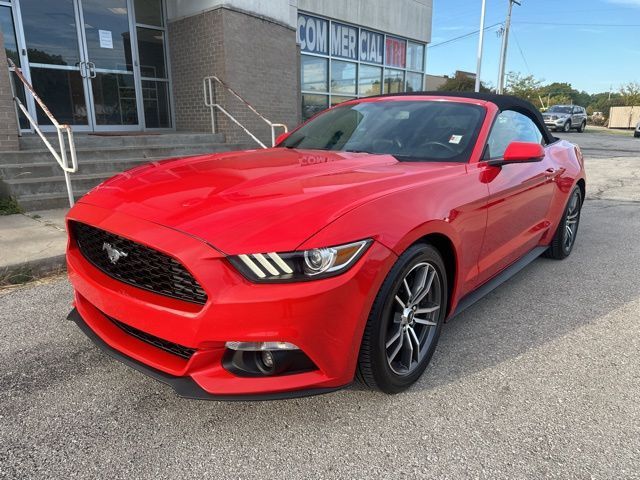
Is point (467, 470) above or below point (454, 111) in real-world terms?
below

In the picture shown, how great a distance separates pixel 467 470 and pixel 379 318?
691 mm

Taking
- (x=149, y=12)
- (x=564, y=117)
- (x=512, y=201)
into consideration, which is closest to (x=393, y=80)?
(x=149, y=12)

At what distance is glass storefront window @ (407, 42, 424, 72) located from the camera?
16.6 metres

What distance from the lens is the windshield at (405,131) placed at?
309 centimetres

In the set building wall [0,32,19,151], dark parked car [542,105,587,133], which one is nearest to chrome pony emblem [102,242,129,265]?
building wall [0,32,19,151]

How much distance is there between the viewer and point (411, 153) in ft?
10.2

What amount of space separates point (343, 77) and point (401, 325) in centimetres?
1284

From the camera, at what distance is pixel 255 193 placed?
2.19 m

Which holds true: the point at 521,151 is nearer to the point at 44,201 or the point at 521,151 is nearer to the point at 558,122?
the point at 44,201

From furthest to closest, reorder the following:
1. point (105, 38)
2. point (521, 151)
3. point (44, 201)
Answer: point (105, 38) → point (44, 201) → point (521, 151)

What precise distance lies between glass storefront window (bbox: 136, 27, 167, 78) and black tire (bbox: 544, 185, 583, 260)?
860cm

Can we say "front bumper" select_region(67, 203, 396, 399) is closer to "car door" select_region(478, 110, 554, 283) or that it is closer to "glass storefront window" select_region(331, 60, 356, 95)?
"car door" select_region(478, 110, 554, 283)

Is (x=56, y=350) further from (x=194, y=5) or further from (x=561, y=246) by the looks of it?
(x=194, y=5)

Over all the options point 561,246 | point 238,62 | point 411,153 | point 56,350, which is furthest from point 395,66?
point 56,350
